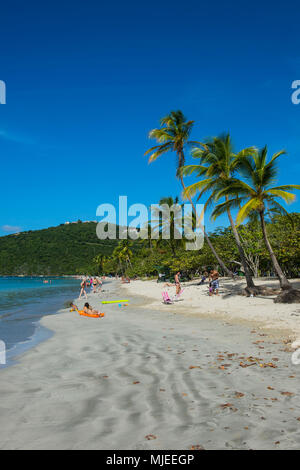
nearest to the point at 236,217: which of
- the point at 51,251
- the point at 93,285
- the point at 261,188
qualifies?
→ the point at 261,188

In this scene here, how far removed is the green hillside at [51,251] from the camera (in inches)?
Result: 5202

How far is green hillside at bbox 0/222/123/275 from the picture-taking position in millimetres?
132125

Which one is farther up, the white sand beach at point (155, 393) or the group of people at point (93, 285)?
the white sand beach at point (155, 393)

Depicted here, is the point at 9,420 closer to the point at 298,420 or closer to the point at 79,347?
the point at 298,420

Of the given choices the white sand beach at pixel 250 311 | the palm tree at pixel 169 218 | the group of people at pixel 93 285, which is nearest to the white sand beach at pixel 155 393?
the white sand beach at pixel 250 311

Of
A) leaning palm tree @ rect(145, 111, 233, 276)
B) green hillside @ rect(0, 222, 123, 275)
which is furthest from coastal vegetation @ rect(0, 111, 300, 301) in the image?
green hillside @ rect(0, 222, 123, 275)

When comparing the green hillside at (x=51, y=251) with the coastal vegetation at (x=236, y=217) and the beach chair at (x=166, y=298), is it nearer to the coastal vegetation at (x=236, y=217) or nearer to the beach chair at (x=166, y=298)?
the coastal vegetation at (x=236, y=217)

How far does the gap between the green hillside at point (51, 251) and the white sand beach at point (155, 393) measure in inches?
4461

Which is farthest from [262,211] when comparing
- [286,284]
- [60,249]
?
[60,249]

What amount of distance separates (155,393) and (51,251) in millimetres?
146128

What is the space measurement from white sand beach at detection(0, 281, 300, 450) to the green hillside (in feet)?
372

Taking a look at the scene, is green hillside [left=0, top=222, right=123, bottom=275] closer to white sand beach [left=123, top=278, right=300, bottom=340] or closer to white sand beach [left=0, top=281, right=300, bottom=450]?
white sand beach [left=123, top=278, right=300, bottom=340]

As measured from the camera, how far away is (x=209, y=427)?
3201mm

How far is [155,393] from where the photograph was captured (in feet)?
14.1
